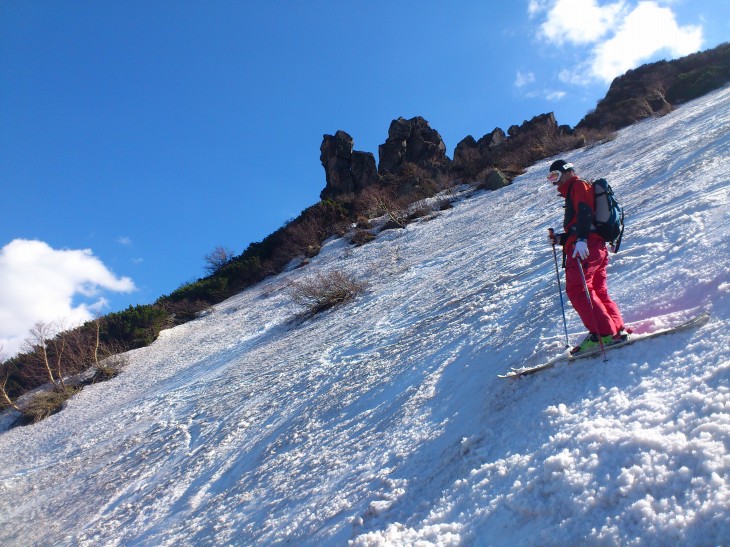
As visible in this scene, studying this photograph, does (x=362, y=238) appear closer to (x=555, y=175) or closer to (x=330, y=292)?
(x=330, y=292)

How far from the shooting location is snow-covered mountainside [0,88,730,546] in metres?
2.96

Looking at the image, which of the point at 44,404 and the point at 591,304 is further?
the point at 44,404

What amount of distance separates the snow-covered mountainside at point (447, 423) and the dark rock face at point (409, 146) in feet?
88.0

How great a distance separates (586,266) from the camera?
461cm

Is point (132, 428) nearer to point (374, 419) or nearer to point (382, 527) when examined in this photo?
point (374, 419)

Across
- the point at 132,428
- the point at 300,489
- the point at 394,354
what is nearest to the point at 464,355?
the point at 394,354

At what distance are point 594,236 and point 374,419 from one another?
115 inches

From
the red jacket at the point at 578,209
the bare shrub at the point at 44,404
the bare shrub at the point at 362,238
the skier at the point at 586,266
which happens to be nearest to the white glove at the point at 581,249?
the skier at the point at 586,266

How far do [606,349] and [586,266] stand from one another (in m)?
0.76

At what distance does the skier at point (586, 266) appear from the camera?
4.31m

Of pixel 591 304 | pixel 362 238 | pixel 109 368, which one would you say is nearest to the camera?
pixel 591 304

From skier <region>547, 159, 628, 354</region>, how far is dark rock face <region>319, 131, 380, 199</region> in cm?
3358

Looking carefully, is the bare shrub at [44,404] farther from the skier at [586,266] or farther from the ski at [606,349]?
the skier at [586,266]

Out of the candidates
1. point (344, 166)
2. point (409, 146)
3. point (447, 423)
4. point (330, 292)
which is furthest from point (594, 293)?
point (409, 146)
